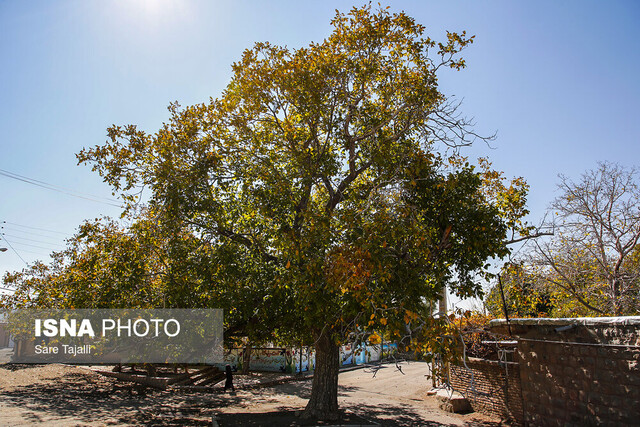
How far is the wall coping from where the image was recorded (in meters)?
7.89

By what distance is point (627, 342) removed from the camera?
7949 millimetres

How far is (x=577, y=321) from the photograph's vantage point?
9211 mm

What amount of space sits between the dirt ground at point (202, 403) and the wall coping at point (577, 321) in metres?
3.01

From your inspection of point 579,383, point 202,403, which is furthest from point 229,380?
point 579,383

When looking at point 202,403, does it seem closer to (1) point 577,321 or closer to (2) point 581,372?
(2) point 581,372

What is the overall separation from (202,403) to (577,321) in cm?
1229

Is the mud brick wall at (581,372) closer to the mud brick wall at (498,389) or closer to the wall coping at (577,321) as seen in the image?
the wall coping at (577,321)

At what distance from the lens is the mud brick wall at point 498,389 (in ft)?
37.6

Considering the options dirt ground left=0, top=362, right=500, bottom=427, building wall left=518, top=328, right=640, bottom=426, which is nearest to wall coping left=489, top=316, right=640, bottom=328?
building wall left=518, top=328, right=640, bottom=426

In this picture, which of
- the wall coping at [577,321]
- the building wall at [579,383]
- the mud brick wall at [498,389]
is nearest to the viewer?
the building wall at [579,383]

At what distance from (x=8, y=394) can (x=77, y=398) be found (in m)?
2.56

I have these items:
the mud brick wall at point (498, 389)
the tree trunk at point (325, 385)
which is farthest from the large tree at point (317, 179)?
the mud brick wall at point (498, 389)

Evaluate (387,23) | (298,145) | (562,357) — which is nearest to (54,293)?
(298,145)

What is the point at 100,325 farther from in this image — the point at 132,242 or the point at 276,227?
the point at 276,227
